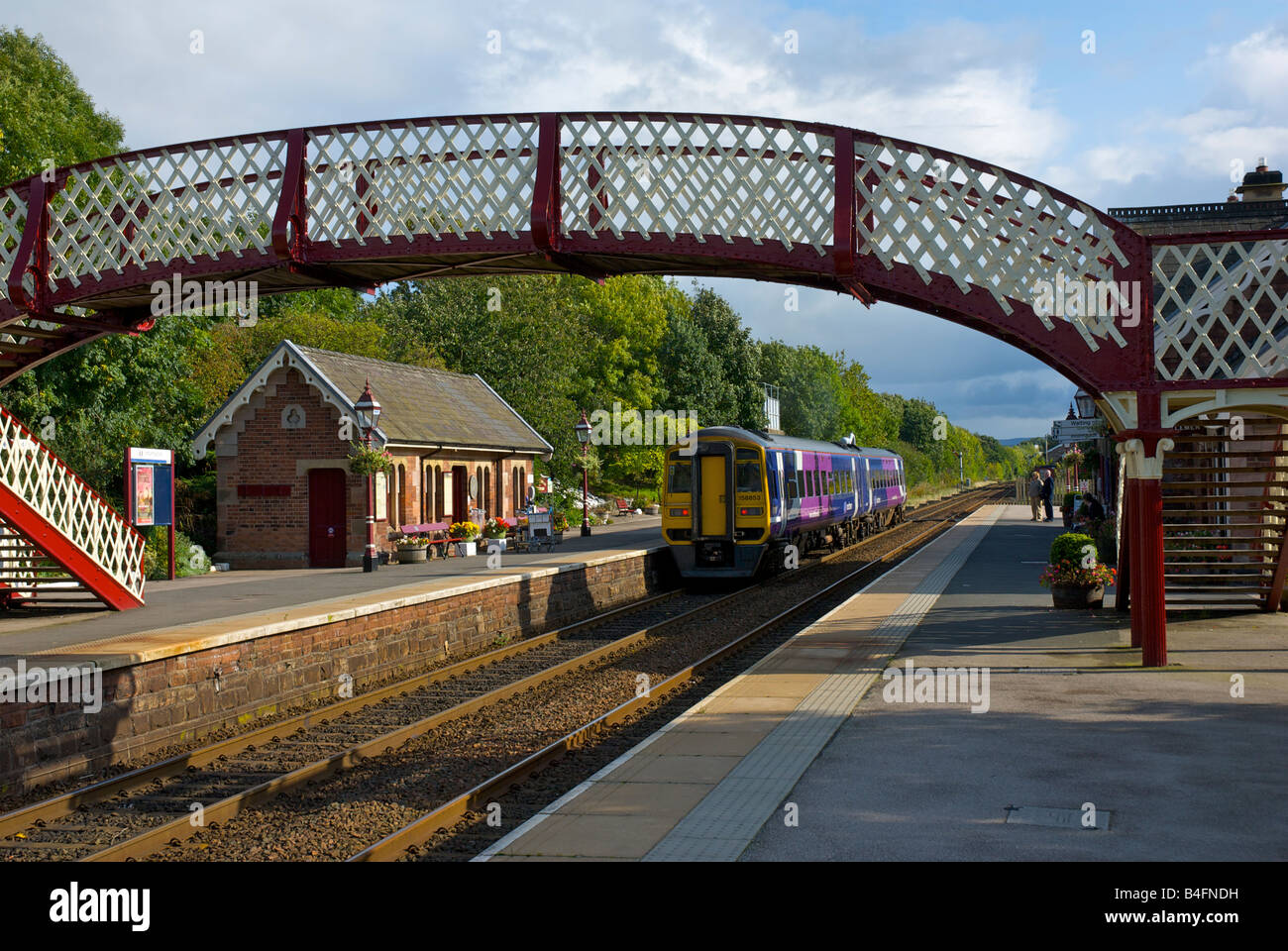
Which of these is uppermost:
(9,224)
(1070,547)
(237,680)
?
(9,224)

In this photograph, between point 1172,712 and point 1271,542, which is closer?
point 1172,712

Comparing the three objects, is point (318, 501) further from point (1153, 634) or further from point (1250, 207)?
point (1250, 207)

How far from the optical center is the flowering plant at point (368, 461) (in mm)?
23344

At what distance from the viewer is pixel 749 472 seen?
23.5 m

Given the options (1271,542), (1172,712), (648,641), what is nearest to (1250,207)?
(1271,542)

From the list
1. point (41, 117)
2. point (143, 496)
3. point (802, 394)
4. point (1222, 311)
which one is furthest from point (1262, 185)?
point (802, 394)

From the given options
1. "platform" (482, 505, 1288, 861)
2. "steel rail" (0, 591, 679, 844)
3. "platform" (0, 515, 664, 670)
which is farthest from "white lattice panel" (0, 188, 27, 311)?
"platform" (482, 505, 1288, 861)

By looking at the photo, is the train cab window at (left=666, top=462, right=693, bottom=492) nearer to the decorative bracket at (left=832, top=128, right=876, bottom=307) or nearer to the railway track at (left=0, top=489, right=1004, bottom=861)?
the railway track at (left=0, top=489, right=1004, bottom=861)

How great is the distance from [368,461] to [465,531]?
4.61 metres

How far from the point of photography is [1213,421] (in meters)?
13.6

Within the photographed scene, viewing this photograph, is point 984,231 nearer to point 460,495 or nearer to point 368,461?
point 368,461

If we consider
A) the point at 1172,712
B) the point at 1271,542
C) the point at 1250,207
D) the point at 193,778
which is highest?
the point at 1250,207
